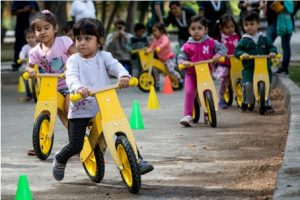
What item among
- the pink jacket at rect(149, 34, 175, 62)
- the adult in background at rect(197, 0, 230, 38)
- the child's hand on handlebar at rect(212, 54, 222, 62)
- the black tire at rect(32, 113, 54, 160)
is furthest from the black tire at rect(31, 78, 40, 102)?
the black tire at rect(32, 113, 54, 160)

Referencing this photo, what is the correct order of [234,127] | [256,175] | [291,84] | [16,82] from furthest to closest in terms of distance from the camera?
[16,82], [291,84], [234,127], [256,175]

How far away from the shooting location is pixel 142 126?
37.6ft

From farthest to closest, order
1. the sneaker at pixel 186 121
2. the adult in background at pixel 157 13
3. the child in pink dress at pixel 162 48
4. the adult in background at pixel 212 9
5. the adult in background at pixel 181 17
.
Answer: the adult in background at pixel 157 13, the adult in background at pixel 181 17, the adult in background at pixel 212 9, the child in pink dress at pixel 162 48, the sneaker at pixel 186 121

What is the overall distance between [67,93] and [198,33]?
8.59 feet

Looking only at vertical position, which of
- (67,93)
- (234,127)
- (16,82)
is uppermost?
(67,93)

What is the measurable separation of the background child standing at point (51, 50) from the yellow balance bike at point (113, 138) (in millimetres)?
1636

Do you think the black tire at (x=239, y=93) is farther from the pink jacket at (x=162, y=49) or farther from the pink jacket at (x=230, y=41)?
the pink jacket at (x=162, y=49)

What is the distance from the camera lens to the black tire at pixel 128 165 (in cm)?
699

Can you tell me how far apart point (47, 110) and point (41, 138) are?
0.30 metres

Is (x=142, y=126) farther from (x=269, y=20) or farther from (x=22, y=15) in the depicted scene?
(x=22, y=15)

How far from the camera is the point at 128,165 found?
7.16 meters

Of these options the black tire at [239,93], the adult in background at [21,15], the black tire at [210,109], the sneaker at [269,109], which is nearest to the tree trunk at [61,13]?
the adult in background at [21,15]

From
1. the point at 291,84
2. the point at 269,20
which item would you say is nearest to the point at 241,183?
the point at 291,84

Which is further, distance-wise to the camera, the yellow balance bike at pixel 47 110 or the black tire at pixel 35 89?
the black tire at pixel 35 89
